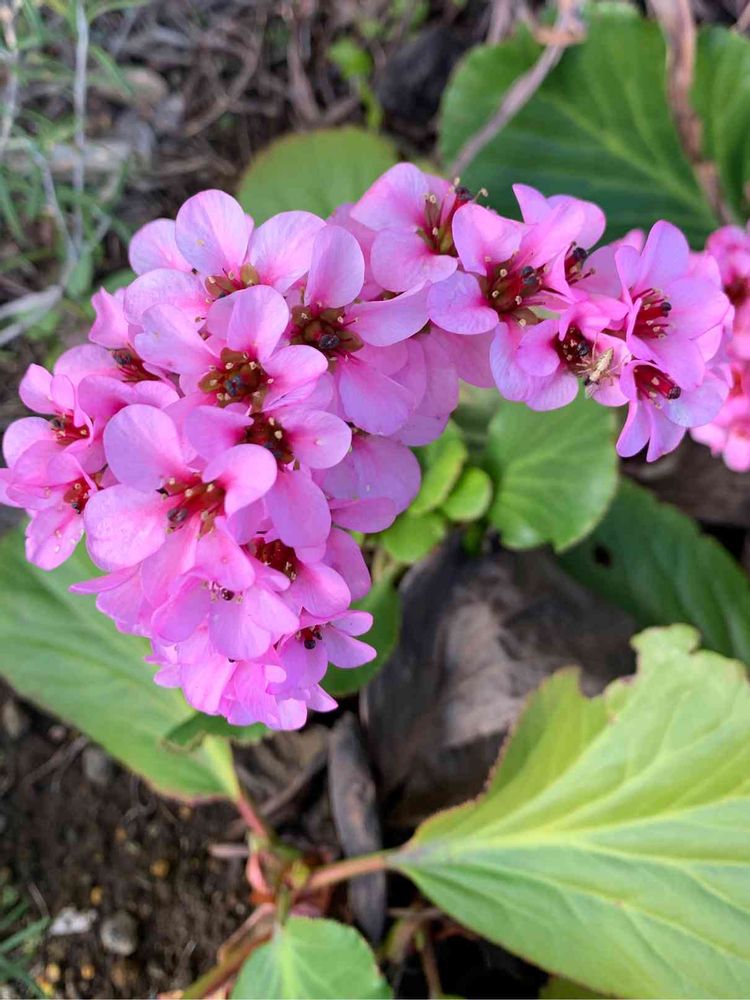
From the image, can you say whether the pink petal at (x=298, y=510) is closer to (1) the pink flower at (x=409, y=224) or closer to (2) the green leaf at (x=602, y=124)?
(1) the pink flower at (x=409, y=224)

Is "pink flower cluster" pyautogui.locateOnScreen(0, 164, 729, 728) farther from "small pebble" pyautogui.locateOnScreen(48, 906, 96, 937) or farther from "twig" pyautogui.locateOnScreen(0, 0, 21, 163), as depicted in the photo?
"small pebble" pyautogui.locateOnScreen(48, 906, 96, 937)

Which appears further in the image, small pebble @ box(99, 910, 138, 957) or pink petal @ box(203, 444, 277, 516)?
small pebble @ box(99, 910, 138, 957)

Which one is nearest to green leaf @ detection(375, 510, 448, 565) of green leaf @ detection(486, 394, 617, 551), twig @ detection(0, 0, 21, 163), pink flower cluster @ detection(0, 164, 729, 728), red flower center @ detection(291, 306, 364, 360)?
green leaf @ detection(486, 394, 617, 551)

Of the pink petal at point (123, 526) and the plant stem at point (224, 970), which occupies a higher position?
the pink petal at point (123, 526)

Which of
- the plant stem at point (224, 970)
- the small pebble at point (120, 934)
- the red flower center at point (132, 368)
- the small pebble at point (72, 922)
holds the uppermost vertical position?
the red flower center at point (132, 368)

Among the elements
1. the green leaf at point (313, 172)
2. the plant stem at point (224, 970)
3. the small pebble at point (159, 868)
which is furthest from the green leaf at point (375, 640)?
the green leaf at point (313, 172)

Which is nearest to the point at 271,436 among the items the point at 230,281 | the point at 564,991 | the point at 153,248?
the point at 230,281

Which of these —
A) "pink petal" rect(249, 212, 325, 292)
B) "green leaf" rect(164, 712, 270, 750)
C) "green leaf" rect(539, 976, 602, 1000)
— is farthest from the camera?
"green leaf" rect(539, 976, 602, 1000)
